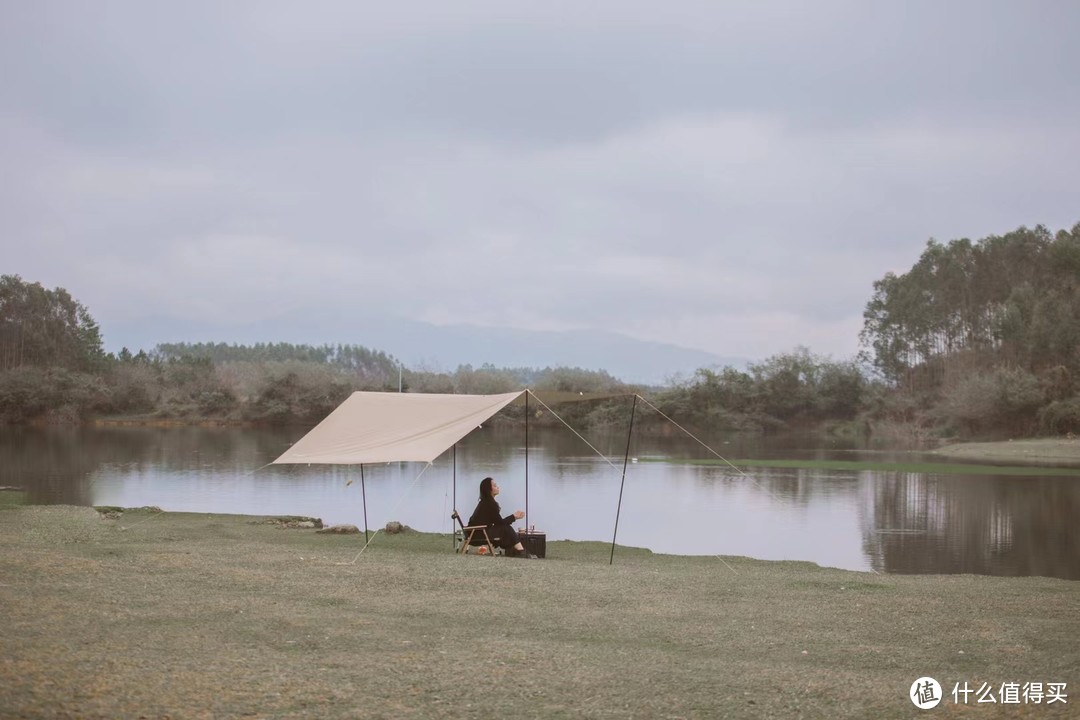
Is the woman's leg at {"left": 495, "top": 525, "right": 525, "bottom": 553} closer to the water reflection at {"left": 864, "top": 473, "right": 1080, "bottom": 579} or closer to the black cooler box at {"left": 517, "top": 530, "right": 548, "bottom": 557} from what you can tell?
the black cooler box at {"left": 517, "top": 530, "right": 548, "bottom": 557}

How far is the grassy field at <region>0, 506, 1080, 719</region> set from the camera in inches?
204

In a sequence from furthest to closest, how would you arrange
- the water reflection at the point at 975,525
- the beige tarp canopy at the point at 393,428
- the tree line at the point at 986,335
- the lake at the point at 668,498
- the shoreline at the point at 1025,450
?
the tree line at the point at 986,335 < the shoreline at the point at 1025,450 < the lake at the point at 668,498 < the water reflection at the point at 975,525 < the beige tarp canopy at the point at 393,428

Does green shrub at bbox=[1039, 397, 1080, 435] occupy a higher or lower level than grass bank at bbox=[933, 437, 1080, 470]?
higher

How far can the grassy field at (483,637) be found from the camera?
518cm

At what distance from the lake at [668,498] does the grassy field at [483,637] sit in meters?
4.68

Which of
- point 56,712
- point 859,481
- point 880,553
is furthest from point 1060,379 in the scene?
point 56,712

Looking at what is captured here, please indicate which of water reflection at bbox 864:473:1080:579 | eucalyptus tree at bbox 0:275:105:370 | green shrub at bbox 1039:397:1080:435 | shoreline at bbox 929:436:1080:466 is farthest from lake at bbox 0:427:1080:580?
eucalyptus tree at bbox 0:275:105:370

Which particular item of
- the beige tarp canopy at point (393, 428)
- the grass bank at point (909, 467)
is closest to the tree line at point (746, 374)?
the grass bank at point (909, 467)

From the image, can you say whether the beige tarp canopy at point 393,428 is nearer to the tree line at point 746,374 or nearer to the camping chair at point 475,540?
the camping chair at point 475,540

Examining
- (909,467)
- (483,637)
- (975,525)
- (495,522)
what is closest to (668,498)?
(975,525)

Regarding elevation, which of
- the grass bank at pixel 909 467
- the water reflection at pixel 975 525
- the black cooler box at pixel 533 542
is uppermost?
the black cooler box at pixel 533 542

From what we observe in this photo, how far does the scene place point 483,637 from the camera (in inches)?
271

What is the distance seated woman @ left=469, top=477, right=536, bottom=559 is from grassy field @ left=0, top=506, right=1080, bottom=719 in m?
0.86

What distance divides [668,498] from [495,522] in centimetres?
1194
